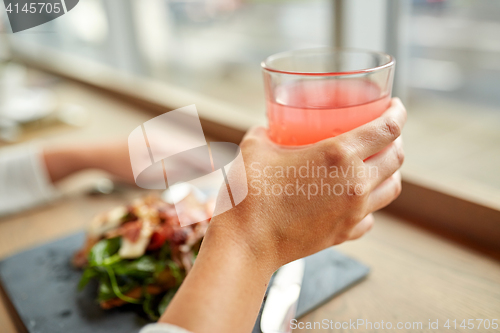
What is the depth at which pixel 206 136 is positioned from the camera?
145 centimetres

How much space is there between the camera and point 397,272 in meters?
0.70

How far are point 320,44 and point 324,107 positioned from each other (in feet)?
3.08

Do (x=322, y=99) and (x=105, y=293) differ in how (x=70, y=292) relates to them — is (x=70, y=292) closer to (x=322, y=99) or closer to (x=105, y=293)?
(x=105, y=293)

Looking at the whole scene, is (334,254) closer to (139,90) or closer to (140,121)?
(140,121)

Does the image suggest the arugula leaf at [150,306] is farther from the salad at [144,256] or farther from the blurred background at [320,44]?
the blurred background at [320,44]

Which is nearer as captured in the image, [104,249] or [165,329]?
[165,329]

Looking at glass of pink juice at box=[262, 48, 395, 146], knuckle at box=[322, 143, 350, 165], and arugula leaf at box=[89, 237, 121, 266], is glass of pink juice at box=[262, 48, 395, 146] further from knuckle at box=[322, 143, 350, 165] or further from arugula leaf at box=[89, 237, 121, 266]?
arugula leaf at box=[89, 237, 121, 266]

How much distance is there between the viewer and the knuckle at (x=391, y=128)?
0.48 metres

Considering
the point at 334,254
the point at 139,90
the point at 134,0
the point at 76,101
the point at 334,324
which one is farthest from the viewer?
the point at 134,0

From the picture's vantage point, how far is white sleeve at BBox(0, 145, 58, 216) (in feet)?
3.45

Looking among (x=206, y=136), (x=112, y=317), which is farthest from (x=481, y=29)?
(x=112, y=317)

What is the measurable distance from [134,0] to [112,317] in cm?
199

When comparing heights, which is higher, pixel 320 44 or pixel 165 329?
pixel 320 44

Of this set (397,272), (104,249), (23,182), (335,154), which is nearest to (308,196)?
(335,154)
